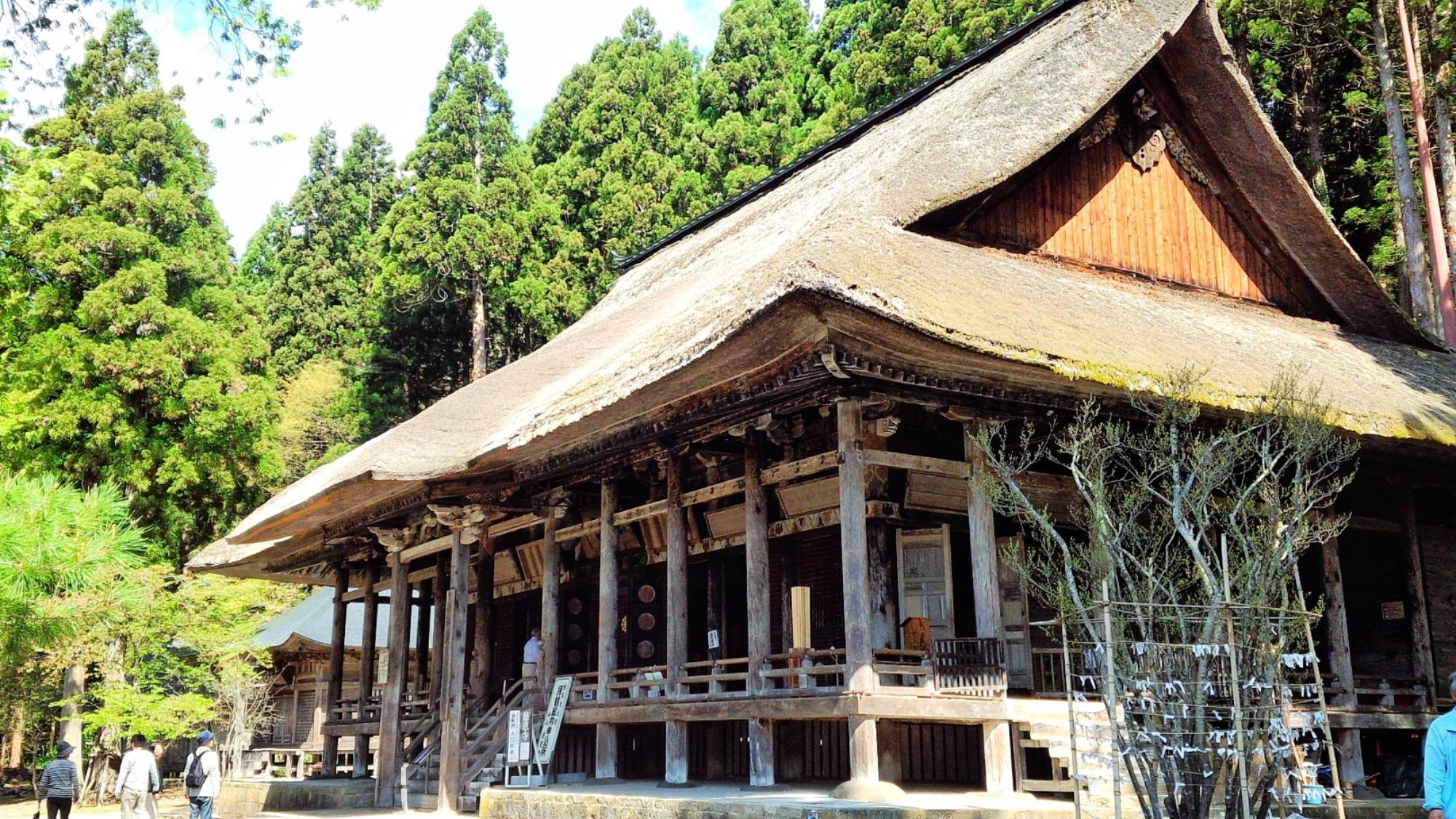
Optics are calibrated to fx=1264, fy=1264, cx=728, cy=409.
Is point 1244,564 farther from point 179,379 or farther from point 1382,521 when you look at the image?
point 179,379

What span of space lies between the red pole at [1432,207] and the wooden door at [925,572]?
1213cm

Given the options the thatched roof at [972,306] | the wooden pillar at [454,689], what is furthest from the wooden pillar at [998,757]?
the wooden pillar at [454,689]

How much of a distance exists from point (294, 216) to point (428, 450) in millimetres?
33672

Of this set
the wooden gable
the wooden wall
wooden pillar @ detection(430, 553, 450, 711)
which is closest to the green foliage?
wooden pillar @ detection(430, 553, 450, 711)

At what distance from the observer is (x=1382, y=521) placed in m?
14.4

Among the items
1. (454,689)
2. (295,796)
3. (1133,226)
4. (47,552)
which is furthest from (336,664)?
(1133,226)

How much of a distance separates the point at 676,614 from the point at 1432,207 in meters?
15.7

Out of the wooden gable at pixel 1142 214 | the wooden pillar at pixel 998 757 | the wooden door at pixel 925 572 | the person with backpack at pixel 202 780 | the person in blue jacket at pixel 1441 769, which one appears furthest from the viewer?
the wooden gable at pixel 1142 214

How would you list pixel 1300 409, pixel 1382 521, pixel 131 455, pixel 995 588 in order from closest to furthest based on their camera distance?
pixel 1300 409 → pixel 995 588 → pixel 1382 521 → pixel 131 455

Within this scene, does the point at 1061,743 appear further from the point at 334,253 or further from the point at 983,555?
the point at 334,253

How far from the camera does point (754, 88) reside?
124ft

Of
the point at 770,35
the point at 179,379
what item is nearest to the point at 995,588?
the point at 179,379

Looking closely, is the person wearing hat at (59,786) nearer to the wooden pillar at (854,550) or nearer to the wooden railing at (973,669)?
the wooden pillar at (854,550)

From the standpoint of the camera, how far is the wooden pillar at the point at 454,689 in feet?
47.8
